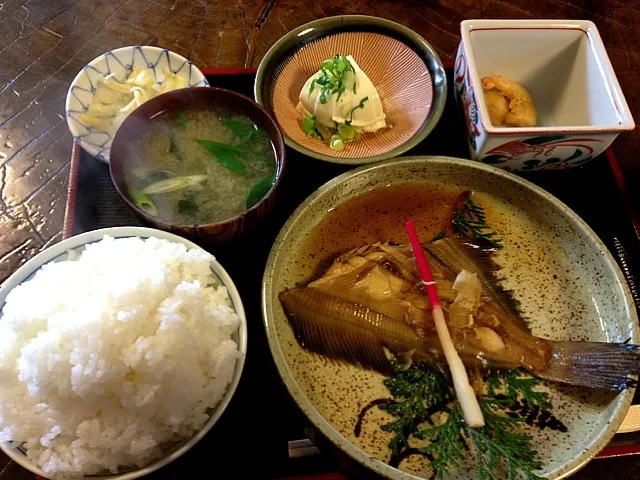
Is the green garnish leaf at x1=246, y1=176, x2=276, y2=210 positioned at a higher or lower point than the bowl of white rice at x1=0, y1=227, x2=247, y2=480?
higher

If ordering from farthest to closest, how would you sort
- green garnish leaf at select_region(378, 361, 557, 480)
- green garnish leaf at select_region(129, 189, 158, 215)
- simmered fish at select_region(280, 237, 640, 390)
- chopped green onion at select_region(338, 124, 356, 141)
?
1. chopped green onion at select_region(338, 124, 356, 141)
2. green garnish leaf at select_region(129, 189, 158, 215)
3. simmered fish at select_region(280, 237, 640, 390)
4. green garnish leaf at select_region(378, 361, 557, 480)

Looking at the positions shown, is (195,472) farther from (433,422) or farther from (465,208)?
(465,208)

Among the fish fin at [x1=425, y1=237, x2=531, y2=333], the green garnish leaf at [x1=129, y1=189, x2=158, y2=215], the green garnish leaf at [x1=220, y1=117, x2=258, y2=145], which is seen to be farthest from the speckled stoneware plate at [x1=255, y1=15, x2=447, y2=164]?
the green garnish leaf at [x1=129, y1=189, x2=158, y2=215]

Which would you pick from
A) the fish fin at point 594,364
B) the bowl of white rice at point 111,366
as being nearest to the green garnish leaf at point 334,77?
the bowl of white rice at point 111,366

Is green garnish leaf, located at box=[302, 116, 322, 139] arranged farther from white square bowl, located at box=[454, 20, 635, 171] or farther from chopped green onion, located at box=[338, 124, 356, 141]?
white square bowl, located at box=[454, 20, 635, 171]

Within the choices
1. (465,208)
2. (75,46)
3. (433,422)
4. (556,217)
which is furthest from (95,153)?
(556,217)

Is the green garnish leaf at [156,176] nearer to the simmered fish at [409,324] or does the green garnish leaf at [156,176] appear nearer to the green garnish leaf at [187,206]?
the green garnish leaf at [187,206]
